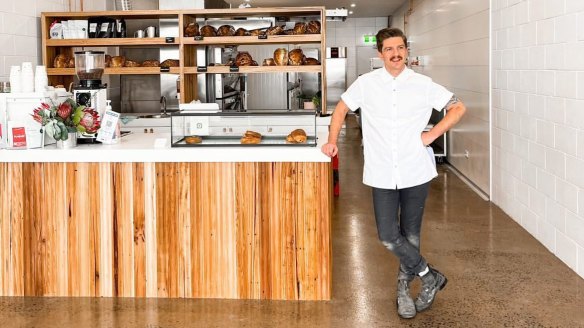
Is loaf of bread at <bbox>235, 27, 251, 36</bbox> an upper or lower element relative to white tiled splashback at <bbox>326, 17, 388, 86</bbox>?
lower

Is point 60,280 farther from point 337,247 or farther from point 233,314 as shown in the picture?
point 337,247

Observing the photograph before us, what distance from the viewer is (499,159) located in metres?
7.02

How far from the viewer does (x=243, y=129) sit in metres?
4.25

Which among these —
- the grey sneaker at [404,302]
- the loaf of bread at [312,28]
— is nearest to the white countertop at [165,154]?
the grey sneaker at [404,302]

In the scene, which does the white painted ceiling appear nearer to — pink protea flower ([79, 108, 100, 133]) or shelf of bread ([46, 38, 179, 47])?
shelf of bread ([46, 38, 179, 47])

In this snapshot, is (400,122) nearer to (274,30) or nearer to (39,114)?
(39,114)

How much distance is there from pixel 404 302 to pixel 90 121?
2.29 metres

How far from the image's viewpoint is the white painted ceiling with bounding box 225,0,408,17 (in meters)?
14.4

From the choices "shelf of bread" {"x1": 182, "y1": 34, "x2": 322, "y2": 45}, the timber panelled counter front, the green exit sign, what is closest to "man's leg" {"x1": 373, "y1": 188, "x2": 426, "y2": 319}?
the timber panelled counter front

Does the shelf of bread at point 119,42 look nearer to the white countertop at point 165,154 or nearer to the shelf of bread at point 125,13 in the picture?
the shelf of bread at point 125,13

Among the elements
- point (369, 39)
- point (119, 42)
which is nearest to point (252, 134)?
point (119, 42)

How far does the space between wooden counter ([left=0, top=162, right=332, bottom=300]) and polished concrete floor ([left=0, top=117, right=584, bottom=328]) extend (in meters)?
0.12

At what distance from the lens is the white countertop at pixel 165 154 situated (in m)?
4.03

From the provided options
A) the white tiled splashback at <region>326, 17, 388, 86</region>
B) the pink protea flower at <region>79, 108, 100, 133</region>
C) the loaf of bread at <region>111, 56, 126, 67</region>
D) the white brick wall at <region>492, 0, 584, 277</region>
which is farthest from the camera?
the white tiled splashback at <region>326, 17, 388, 86</region>
